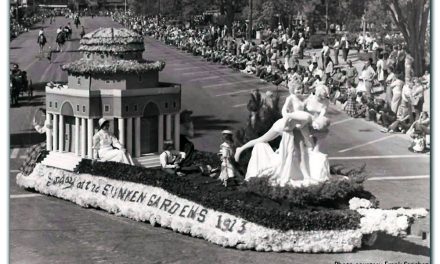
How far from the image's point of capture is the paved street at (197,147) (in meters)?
12.2

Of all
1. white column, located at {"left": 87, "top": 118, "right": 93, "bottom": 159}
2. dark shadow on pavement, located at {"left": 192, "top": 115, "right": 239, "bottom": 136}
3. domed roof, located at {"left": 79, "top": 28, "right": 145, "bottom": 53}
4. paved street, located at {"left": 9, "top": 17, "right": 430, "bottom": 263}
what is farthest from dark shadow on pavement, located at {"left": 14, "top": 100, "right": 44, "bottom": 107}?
dark shadow on pavement, located at {"left": 192, "top": 115, "right": 239, "bottom": 136}

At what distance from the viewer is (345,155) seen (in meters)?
18.4

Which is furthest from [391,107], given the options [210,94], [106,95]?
[106,95]

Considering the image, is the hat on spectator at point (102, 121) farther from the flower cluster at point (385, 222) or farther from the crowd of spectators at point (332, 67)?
the flower cluster at point (385, 222)

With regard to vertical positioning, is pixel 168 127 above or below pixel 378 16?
below

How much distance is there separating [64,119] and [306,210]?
5.91m

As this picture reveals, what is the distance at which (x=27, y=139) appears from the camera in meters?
16.8

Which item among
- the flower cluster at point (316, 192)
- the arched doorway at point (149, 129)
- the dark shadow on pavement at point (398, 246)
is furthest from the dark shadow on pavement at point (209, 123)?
the dark shadow on pavement at point (398, 246)

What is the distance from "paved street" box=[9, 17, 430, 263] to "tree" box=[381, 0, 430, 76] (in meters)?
2.23

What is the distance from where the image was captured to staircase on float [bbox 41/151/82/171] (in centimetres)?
1548

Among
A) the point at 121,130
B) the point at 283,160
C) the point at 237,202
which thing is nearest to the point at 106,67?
the point at 121,130

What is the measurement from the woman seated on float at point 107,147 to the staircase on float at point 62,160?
0.65 meters

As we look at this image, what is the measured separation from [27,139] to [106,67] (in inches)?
106

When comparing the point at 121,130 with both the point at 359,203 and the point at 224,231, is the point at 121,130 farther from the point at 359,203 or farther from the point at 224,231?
the point at 359,203
